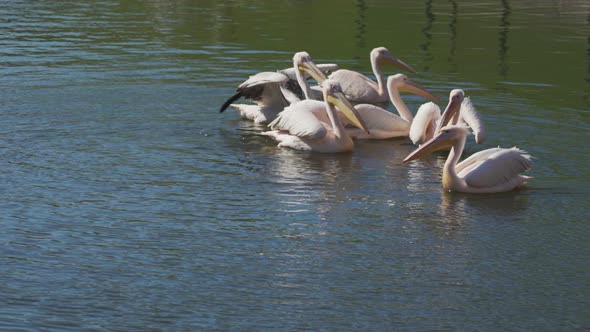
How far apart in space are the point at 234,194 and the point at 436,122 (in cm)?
272

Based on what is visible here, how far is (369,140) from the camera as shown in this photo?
1081 centimetres

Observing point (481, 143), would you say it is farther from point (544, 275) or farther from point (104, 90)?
point (104, 90)

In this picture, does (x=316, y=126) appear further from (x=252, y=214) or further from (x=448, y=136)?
(x=252, y=214)

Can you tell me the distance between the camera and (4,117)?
11.0 meters

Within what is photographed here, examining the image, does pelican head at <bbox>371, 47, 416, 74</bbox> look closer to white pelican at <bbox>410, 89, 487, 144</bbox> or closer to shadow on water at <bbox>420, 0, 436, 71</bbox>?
shadow on water at <bbox>420, 0, 436, 71</bbox>

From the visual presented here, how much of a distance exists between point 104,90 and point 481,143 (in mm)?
4784

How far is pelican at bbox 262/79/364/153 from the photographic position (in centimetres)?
993

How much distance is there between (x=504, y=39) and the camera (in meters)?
17.7

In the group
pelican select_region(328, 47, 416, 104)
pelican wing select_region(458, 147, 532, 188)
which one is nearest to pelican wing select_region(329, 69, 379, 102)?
pelican select_region(328, 47, 416, 104)

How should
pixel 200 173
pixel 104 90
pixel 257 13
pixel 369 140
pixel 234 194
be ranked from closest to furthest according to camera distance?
pixel 234 194 → pixel 200 173 → pixel 369 140 → pixel 104 90 → pixel 257 13

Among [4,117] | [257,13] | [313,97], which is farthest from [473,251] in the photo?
[257,13]

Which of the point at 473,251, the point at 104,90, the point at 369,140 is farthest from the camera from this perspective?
the point at 104,90

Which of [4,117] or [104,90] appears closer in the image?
[4,117]

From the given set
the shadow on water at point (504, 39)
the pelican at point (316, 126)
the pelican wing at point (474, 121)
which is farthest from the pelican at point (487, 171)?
the shadow on water at point (504, 39)
